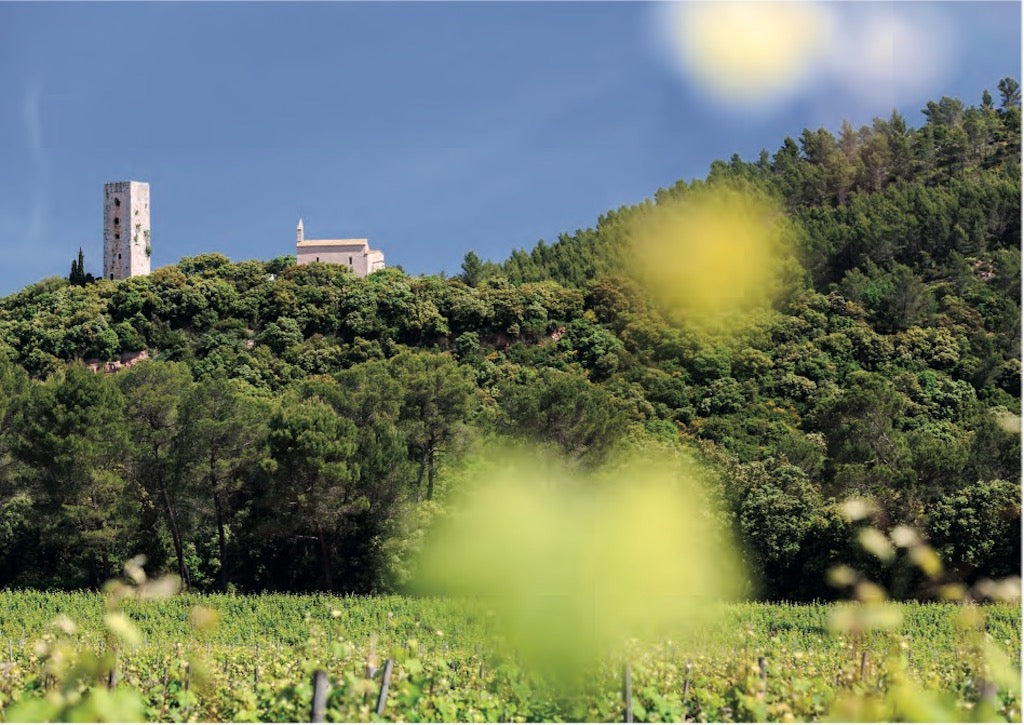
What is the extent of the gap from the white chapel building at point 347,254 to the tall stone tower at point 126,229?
10.1 meters

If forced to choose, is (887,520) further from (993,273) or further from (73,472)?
(993,273)

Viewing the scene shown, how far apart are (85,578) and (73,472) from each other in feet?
9.93

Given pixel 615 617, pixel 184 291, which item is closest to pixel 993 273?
pixel 184 291

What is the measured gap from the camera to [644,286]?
54312 mm

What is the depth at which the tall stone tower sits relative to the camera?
3019 inches

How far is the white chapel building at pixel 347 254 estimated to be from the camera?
75062 millimetres

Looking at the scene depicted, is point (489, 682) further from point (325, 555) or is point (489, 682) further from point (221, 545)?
point (221, 545)

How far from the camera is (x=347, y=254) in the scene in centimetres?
7525

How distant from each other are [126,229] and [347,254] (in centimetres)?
1472

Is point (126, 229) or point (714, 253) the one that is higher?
point (126, 229)

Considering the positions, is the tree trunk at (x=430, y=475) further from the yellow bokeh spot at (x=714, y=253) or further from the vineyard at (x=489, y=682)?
the yellow bokeh spot at (x=714, y=253)

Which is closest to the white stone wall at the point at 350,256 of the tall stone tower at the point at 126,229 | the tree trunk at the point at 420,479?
the tall stone tower at the point at 126,229

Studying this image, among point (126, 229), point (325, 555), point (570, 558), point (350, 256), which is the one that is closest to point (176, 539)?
point (325, 555)

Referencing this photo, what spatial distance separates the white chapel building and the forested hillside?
34.2 ft
